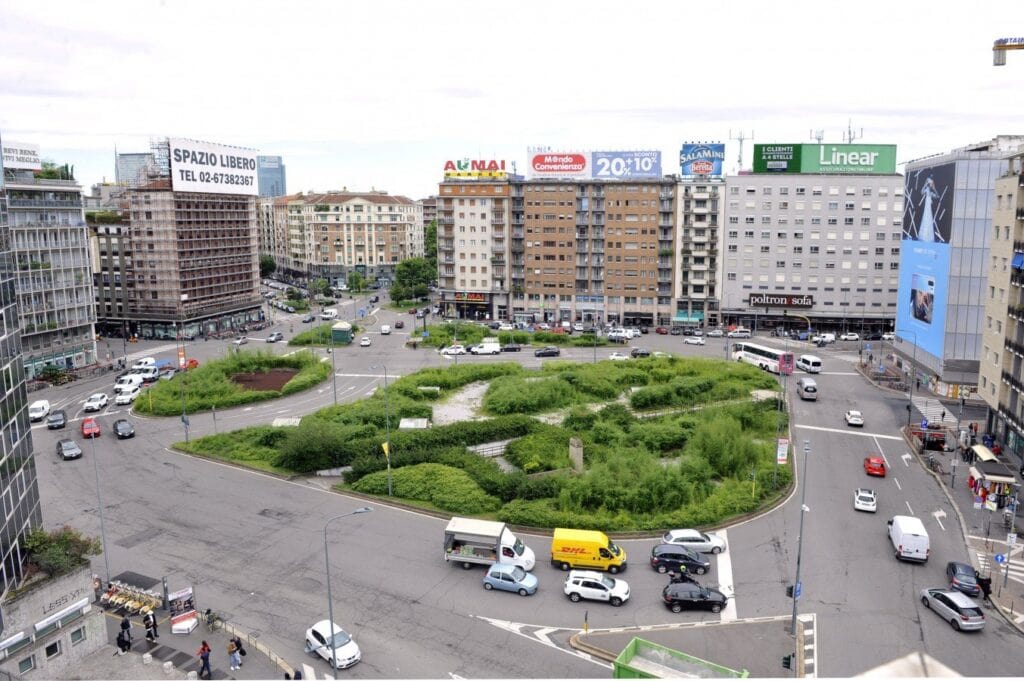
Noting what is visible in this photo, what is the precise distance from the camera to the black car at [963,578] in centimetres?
3156

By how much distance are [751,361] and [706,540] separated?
145 ft

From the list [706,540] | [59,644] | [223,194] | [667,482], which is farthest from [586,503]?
[223,194]

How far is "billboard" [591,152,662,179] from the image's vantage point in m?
101

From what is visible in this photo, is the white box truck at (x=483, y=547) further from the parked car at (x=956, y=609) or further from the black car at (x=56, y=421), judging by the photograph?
the black car at (x=56, y=421)

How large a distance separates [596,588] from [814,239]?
79.1 meters

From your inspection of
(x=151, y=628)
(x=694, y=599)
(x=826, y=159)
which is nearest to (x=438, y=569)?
(x=694, y=599)

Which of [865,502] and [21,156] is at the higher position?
[21,156]

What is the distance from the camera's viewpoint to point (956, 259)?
61.1m

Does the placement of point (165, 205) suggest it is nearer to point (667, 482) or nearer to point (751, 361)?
point (751, 361)

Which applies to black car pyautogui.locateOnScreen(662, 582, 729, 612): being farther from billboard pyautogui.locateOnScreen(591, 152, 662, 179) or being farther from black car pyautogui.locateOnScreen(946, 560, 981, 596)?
billboard pyautogui.locateOnScreen(591, 152, 662, 179)

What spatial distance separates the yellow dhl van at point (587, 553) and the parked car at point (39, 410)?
153 feet

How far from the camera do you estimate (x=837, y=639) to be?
92.6ft

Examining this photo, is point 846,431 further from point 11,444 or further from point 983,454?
point 11,444

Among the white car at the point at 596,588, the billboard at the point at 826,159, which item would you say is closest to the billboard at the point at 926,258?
the billboard at the point at 826,159
